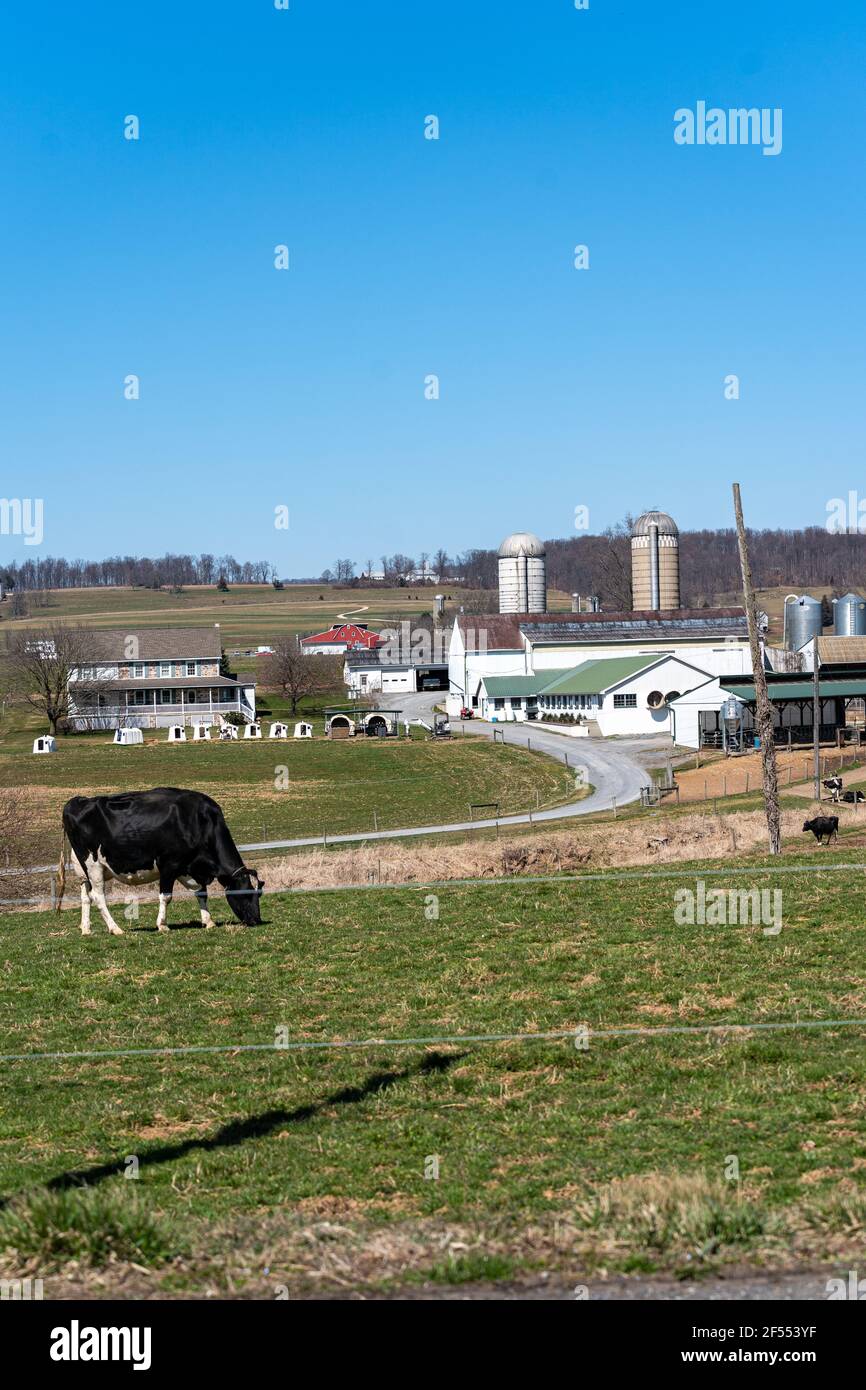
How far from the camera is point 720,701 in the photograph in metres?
77.1

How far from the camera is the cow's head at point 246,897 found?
67.6 ft

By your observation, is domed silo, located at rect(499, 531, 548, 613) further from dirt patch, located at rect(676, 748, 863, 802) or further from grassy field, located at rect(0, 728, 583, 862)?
dirt patch, located at rect(676, 748, 863, 802)

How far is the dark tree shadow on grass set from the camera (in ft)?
31.3

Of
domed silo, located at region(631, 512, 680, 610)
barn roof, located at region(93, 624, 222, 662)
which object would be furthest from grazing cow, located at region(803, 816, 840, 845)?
domed silo, located at region(631, 512, 680, 610)

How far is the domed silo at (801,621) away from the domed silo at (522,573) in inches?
1295

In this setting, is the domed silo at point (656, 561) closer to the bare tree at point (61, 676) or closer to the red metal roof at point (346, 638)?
the red metal roof at point (346, 638)

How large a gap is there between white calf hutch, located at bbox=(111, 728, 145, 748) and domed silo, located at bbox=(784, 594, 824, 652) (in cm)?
4860

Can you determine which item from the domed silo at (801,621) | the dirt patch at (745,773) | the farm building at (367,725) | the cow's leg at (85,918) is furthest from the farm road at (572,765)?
the cow's leg at (85,918)

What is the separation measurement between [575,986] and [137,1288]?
27.0 ft

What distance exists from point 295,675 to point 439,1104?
330 ft

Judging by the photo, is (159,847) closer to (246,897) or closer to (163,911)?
(163,911)

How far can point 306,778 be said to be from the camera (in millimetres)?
71000
